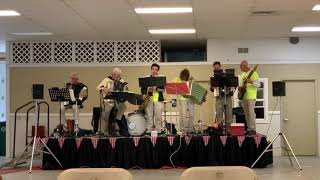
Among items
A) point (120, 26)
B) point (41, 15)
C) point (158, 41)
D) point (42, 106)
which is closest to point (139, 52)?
point (158, 41)

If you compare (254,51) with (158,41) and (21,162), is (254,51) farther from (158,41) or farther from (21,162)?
(21,162)

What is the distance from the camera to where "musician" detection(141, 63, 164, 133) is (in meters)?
8.80

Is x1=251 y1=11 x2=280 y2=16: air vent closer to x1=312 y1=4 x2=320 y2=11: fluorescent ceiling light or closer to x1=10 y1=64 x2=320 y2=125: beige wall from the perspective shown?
x1=312 y1=4 x2=320 y2=11: fluorescent ceiling light

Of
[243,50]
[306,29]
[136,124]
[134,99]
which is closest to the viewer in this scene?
[134,99]

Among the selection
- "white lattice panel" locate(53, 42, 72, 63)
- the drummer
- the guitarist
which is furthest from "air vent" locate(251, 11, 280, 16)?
"white lattice panel" locate(53, 42, 72, 63)

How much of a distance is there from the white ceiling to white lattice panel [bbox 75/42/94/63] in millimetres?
433

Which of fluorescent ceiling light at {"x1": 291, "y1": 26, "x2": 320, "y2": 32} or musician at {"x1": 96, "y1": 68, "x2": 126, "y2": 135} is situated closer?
musician at {"x1": 96, "y1": 68, "x2": 126, "y2": 135}

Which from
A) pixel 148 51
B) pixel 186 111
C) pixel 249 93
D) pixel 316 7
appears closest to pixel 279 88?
pixel 249 93

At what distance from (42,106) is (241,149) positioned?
6239mm

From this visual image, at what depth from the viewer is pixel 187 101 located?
30.6 feet

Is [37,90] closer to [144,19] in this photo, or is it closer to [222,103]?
[144,19]

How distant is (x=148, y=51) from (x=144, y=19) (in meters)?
2.95

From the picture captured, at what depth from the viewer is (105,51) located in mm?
12609

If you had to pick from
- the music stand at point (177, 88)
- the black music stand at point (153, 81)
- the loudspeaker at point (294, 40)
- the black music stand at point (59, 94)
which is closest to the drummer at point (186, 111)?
the music stand at point (177, 88)
